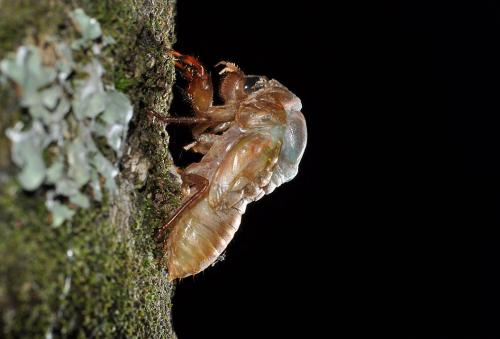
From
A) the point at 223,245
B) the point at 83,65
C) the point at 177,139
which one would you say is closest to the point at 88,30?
the point at 83,65

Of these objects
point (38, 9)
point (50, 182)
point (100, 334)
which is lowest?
point (100, 334)

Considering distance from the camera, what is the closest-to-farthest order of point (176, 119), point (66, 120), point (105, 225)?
1. point (66, 120)
2. point (105, 225)
3. point (176, 119)

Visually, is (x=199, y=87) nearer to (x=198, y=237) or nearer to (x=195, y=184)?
(x=195, y=184)

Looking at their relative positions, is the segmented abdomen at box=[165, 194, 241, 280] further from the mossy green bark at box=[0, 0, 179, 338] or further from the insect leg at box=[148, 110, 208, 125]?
the insect leg at box=[148, 110, 208, 125]

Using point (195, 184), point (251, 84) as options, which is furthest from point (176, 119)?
point (251, 84)

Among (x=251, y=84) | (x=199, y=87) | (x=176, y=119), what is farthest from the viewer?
(x=251, y=84)

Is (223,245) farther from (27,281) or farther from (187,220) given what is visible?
(27,281)

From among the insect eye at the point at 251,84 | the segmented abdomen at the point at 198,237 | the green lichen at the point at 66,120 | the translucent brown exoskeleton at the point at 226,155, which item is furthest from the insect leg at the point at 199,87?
the green lichen at the point at 66,120
